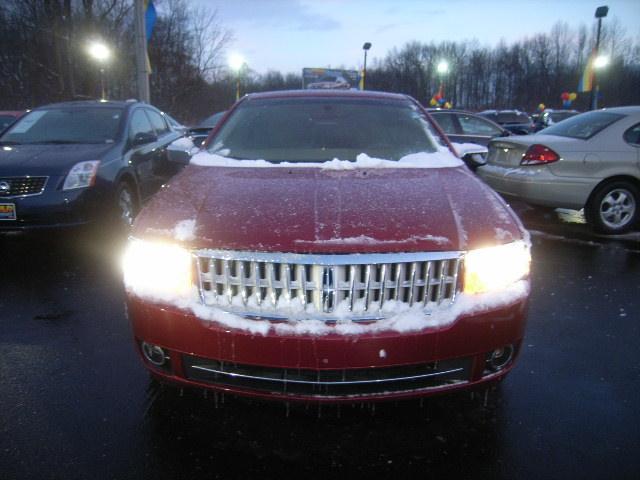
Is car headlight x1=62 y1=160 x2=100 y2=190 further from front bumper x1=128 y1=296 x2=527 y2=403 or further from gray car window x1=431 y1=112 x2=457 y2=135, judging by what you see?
gray car window x1=431 y1=112 x2=457 y2=135

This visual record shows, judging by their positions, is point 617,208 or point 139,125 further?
point 139,125

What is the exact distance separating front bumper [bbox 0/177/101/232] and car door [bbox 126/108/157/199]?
1.00 metres

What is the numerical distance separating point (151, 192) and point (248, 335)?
5.05 m

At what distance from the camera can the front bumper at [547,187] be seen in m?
6.00

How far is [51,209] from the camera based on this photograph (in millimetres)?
4762

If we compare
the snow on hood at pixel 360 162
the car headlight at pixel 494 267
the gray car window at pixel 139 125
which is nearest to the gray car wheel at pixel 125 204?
the gray car window at pixel 139 125

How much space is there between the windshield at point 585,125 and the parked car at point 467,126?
122 inches

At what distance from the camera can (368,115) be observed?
11.6ft

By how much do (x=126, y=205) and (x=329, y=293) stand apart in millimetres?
4543

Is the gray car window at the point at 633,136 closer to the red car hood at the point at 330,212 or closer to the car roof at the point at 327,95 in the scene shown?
the car roof at the point at 327,95

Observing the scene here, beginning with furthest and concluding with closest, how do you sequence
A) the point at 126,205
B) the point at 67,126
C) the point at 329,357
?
1. the point at 67,126
2. the point at 126,205
3. the point at 329,357

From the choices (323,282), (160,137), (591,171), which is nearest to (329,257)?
(323,282)

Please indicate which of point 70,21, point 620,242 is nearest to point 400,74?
point 70,21

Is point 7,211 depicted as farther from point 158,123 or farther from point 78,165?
point 158,123
